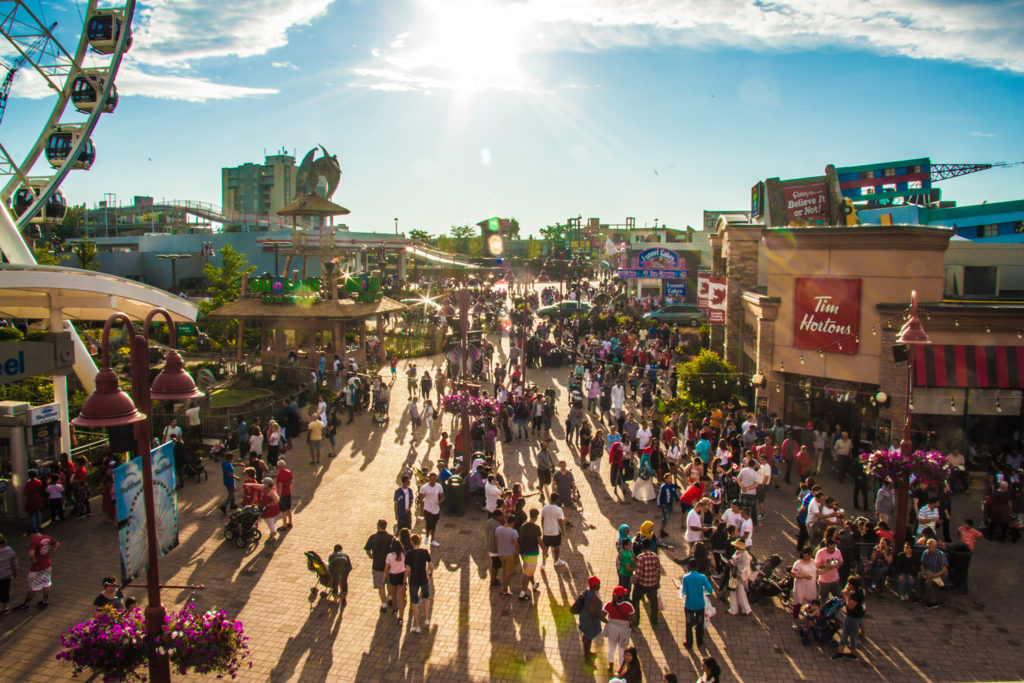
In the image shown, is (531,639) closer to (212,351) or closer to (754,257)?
(754,257)

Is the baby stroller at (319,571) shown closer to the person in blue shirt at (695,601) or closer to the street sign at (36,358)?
the person in blue shirt at (695,601)

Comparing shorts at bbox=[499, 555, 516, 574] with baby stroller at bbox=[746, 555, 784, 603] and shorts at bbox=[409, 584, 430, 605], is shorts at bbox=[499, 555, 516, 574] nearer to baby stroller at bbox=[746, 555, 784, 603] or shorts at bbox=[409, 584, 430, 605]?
shorts at bbox=[409, 584, 430, 605]

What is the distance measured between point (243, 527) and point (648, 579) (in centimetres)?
770

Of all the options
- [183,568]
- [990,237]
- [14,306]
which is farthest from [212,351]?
[990,237]

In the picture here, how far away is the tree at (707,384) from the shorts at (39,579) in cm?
1539

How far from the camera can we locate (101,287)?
15.7 metres

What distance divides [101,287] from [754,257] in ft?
70.8

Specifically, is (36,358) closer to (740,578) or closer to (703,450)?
(740,578)

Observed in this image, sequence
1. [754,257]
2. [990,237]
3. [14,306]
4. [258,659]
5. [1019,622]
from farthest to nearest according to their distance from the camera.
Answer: [990,237] < [754,257] < [14,306] < [1019,622] < [258,659]

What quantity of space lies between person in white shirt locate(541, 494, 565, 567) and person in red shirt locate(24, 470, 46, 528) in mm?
9905

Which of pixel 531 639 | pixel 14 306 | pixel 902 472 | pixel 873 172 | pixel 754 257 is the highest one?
pixel 873 172

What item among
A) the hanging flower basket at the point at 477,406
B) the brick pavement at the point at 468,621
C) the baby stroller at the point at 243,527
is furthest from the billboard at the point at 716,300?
the baby stroller at the point at 243,527

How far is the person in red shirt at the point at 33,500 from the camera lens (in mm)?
13539

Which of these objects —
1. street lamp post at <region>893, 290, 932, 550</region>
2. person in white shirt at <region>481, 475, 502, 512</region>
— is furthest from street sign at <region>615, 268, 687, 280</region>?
street lamp post at <region>893, 290, 932, 550</region>
